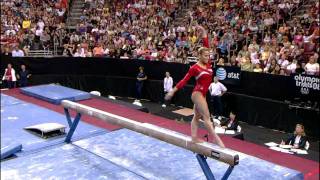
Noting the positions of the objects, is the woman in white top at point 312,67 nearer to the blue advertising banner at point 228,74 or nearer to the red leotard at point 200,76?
the blue advertising banner at point 228,74

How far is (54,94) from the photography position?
1020 cm

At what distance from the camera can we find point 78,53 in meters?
14.5

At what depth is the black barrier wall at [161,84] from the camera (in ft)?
33.3

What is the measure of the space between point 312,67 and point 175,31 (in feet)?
19.4

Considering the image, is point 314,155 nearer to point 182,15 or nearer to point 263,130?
point 263,130

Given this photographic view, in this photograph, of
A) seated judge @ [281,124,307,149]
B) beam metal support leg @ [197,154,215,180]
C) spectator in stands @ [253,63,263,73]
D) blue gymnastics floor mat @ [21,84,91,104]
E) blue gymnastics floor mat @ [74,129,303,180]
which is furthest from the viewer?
spectator in stands @ [253,63,263,73]

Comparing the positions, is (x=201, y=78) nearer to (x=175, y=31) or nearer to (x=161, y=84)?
(x=161, y=84)

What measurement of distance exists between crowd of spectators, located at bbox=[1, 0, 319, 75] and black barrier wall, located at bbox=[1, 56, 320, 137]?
365 mm

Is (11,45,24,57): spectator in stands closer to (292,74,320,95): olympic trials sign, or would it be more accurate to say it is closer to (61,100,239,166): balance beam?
(61,100,239,166): balance beam

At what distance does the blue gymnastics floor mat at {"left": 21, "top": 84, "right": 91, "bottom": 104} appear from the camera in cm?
985

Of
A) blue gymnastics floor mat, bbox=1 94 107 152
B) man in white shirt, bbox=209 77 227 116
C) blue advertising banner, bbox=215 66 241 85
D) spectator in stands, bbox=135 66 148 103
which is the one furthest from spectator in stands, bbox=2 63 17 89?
blue advertising banner, bbox=215 66 241 85

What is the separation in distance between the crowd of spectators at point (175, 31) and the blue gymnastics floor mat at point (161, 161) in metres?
5.06

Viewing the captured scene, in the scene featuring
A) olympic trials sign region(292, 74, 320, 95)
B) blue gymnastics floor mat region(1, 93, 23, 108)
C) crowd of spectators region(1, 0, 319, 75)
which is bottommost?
blue gymnastics floor mat region(1, 93, 23, 108)

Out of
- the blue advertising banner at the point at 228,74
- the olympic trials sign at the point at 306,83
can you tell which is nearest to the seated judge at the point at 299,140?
the olympic trials sign at the point at 306,83
